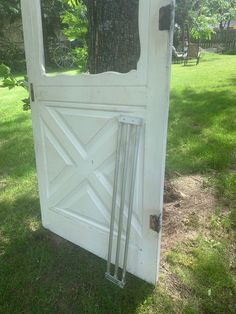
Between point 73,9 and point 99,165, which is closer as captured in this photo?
point 99,165

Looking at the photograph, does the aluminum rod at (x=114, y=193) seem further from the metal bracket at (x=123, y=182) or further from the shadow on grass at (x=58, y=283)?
the shadow on grass at (x=58, y=283)

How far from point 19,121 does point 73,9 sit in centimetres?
371

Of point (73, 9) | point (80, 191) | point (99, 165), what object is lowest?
point (80, 191)

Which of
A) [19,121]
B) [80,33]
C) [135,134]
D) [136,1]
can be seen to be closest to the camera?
[135,134]

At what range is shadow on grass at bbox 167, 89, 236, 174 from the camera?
141 inches

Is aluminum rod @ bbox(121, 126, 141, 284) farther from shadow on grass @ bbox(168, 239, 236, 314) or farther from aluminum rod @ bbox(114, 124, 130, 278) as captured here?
shadow on grass @ bbox(168, 239, 236, 314)

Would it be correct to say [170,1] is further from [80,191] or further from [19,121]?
[19,121]

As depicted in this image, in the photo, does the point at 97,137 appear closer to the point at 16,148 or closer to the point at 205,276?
the point at 205,276

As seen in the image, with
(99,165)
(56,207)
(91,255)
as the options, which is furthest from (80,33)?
(91,255)

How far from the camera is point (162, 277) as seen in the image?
6.77 feet

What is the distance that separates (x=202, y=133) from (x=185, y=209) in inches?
80.2

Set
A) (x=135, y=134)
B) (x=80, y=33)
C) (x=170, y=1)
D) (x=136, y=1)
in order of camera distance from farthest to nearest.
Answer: (x=80, y=33), (x=136, y=1), (x=135, y=134), (x=170, y=1)

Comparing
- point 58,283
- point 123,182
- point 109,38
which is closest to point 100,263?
point 58,283

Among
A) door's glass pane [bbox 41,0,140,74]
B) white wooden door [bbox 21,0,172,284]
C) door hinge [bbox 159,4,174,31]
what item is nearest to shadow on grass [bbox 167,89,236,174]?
white wooden door [bbox 21,0,172,284]
